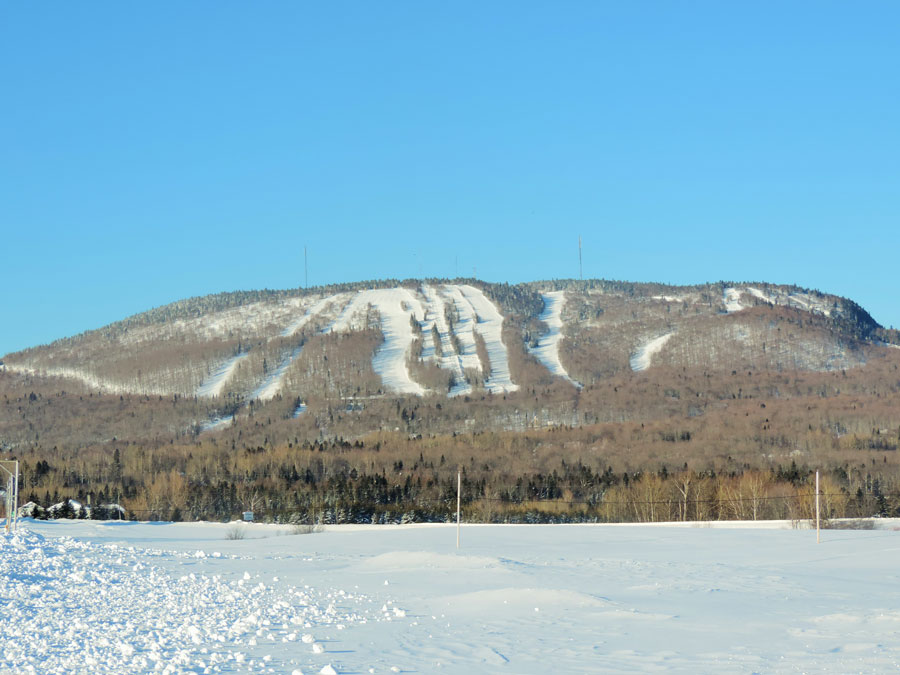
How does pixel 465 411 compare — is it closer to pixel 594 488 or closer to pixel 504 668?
pixel 594 488

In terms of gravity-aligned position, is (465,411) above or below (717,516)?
above

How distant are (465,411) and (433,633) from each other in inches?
7057

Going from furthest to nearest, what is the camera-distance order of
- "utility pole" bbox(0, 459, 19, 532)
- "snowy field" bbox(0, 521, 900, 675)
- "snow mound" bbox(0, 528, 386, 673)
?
1. "utility pole" bbox(0, 459, 19, 532)
2. "snowy field" bbox(0, 521, 900, 675)
3. "snow mound" bbox(0, 528, 386, 673)

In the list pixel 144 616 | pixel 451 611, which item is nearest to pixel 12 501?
pixel 144 616

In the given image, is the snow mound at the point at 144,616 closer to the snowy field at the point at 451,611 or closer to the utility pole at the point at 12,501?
the snowy field at the point at 451,611

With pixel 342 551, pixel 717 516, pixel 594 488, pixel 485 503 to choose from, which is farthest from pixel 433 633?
pixel 594 488

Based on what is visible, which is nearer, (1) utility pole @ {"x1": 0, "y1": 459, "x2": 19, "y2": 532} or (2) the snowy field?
(2) the snowy field

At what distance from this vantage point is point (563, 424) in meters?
174

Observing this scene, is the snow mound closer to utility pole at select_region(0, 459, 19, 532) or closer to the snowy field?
the snowy field

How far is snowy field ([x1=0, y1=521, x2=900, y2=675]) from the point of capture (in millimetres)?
13758

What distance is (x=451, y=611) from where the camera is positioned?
1880 centimetres

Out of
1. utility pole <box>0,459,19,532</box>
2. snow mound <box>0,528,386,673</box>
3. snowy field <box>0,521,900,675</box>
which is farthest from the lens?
utility pole <box>0,459,19,532</box>

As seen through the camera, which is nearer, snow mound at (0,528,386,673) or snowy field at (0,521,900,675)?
snow mound at (0,528,386,673)

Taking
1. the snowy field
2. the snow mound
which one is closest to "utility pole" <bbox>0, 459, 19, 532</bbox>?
the snowy field
